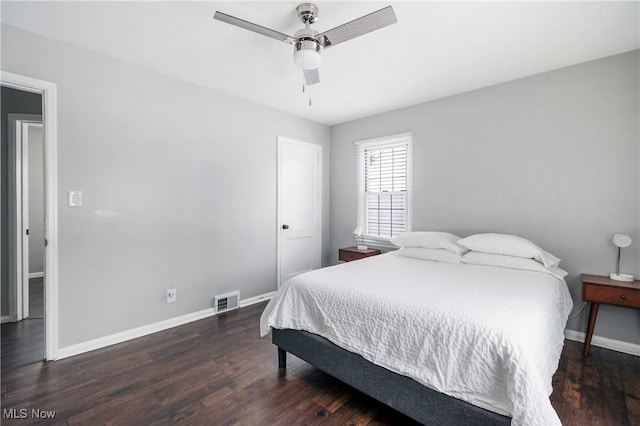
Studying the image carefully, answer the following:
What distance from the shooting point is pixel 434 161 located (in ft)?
11.7

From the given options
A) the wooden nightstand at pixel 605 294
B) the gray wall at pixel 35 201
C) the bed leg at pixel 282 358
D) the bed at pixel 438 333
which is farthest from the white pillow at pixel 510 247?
the gray wall at pixel 35 201

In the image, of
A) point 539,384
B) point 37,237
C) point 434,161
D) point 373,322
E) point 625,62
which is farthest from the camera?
point 37,237

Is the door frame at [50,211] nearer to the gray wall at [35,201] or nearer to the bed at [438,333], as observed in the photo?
the bed at [438,333]

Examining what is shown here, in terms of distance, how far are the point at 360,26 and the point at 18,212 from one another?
3.85 m

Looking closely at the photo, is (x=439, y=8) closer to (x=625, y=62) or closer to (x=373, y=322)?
(x=625, y=62)

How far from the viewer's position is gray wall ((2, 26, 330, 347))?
2377mm

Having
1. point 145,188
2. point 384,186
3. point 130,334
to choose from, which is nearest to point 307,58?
point 145,188

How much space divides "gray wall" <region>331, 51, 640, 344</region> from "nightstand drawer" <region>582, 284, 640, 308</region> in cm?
39

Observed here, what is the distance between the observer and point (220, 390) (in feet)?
6.38

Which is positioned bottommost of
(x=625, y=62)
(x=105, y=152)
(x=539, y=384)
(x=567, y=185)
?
(x=539, y=384)

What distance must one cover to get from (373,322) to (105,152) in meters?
2.63

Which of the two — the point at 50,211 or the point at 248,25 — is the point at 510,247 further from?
the point at 50,211

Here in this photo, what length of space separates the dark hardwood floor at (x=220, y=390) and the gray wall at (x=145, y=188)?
0.45 m

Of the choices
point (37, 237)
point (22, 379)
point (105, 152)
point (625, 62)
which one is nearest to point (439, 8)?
point (625, 62)
